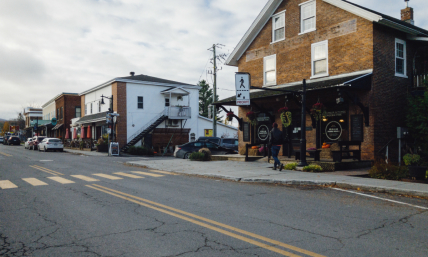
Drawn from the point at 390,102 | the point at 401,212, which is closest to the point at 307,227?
the point at 401,212

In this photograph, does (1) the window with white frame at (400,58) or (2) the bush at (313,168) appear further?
(1) the window with white frame at (400,58)

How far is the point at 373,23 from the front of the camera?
15.3 metres

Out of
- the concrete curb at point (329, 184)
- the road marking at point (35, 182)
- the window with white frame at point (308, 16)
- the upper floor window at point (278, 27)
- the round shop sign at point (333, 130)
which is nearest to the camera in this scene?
the concrete curb at point (329, 184)

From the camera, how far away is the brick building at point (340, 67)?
15.3 m

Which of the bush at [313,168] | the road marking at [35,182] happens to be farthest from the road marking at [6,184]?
the bush at [313,168]

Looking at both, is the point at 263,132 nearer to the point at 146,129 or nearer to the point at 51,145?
the point at 146,129

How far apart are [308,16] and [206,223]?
50.8 ft

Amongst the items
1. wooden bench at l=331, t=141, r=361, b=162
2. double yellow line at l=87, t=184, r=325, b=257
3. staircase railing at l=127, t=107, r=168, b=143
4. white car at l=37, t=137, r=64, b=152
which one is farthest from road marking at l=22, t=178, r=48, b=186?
white car at l=37, t=137, r=64, b=152

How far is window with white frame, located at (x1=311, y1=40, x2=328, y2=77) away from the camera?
56.9ft

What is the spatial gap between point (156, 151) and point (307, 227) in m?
31.7

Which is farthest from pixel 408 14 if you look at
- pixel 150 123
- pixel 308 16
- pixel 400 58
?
pixel 150 123

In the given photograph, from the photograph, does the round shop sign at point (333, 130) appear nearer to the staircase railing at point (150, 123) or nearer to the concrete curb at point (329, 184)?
the concrete curb at point (329, 184)

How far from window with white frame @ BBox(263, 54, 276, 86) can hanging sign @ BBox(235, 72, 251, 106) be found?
16.1 ft

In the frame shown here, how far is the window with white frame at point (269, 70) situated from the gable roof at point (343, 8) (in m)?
2.02
